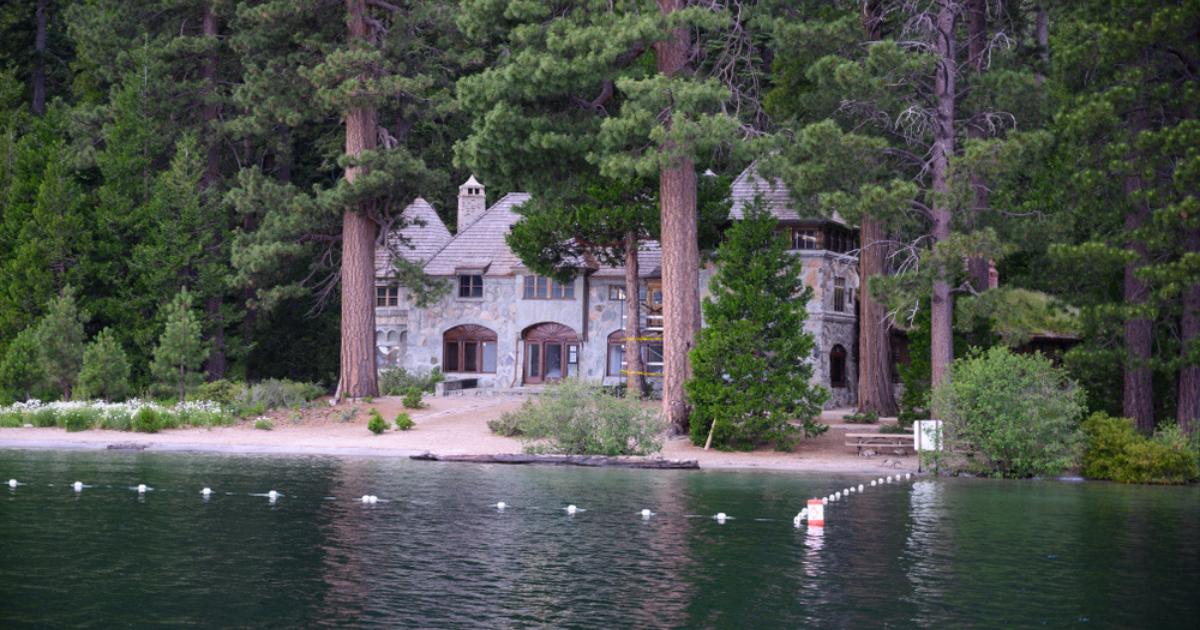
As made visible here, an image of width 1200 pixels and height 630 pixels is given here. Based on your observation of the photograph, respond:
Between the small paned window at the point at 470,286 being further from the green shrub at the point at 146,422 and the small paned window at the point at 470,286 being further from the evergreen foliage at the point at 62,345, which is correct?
the green shrub at the point at 146,422

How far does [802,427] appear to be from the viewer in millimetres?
35125

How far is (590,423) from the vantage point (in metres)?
32.4

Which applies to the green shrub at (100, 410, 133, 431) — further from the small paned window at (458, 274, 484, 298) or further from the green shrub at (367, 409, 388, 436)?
the small paned window at (458, 274, 484, 298)

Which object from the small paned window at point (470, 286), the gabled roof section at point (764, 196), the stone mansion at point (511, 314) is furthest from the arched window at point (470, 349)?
the gabled roof section at point (764, 196)

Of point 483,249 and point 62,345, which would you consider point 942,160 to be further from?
point 62,345

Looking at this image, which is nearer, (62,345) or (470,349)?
(62,345)

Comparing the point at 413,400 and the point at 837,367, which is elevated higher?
the point at 837,367

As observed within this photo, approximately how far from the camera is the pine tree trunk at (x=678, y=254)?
35250mm

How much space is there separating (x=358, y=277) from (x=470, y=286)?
301 inches

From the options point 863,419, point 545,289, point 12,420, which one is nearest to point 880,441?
point 863,419

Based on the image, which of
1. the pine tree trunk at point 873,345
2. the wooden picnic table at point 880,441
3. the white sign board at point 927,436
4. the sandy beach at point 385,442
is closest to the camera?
the white sign board at point 927,436

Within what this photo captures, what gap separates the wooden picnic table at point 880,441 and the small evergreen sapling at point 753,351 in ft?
3.39

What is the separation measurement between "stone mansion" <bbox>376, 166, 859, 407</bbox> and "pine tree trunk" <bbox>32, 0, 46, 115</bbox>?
17.3 meters

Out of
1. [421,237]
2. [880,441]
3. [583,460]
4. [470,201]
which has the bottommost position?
[583,460]
